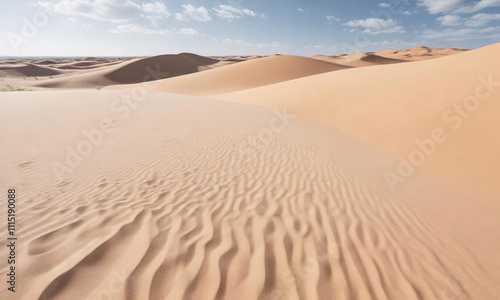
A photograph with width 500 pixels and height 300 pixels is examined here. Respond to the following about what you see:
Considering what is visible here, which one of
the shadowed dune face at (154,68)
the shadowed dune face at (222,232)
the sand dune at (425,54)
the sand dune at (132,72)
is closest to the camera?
the shadowed dune face at (222,232)

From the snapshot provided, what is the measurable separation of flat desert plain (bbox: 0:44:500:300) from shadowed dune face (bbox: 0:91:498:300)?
0.02 m

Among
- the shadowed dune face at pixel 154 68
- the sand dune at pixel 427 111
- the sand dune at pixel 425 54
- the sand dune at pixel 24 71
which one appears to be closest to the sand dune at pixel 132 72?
the shadowed dune face at pixel 154 68

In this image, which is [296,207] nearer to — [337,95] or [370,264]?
[370,264]

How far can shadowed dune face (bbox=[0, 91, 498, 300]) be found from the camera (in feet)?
8.09

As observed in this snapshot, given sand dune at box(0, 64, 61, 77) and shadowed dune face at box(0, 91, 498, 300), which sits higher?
shadowed dune face at box(0, 91, 498, 300)

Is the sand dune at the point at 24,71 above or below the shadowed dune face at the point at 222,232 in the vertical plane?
below

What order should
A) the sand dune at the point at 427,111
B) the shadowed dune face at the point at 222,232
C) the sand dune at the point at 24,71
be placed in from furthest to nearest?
the sand dune at the point at 24,71 → the sand dune at the point at 427,111 → the shadowed dune face at the point at 222,232

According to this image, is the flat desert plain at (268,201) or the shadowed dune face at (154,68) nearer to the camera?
the flat desert plain at (268,201)

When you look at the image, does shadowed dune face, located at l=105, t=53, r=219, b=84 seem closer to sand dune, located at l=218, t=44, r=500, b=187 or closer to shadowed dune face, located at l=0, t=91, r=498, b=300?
sand dune, located at l=218, t=44, r=500, b=187

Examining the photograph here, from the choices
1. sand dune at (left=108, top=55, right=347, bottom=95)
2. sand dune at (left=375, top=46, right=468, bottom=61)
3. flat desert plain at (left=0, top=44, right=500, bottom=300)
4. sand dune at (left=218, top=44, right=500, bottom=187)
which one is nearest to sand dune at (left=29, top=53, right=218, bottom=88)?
sand dune at (left=108, top=55, right=347, bottom=95)

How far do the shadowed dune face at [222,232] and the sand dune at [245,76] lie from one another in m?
25.5

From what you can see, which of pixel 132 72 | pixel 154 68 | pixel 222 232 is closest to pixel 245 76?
pixel 132 72

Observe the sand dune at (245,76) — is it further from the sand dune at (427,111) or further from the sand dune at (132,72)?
the sand dune at (427,111)

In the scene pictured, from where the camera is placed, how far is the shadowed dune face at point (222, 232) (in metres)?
2.47
